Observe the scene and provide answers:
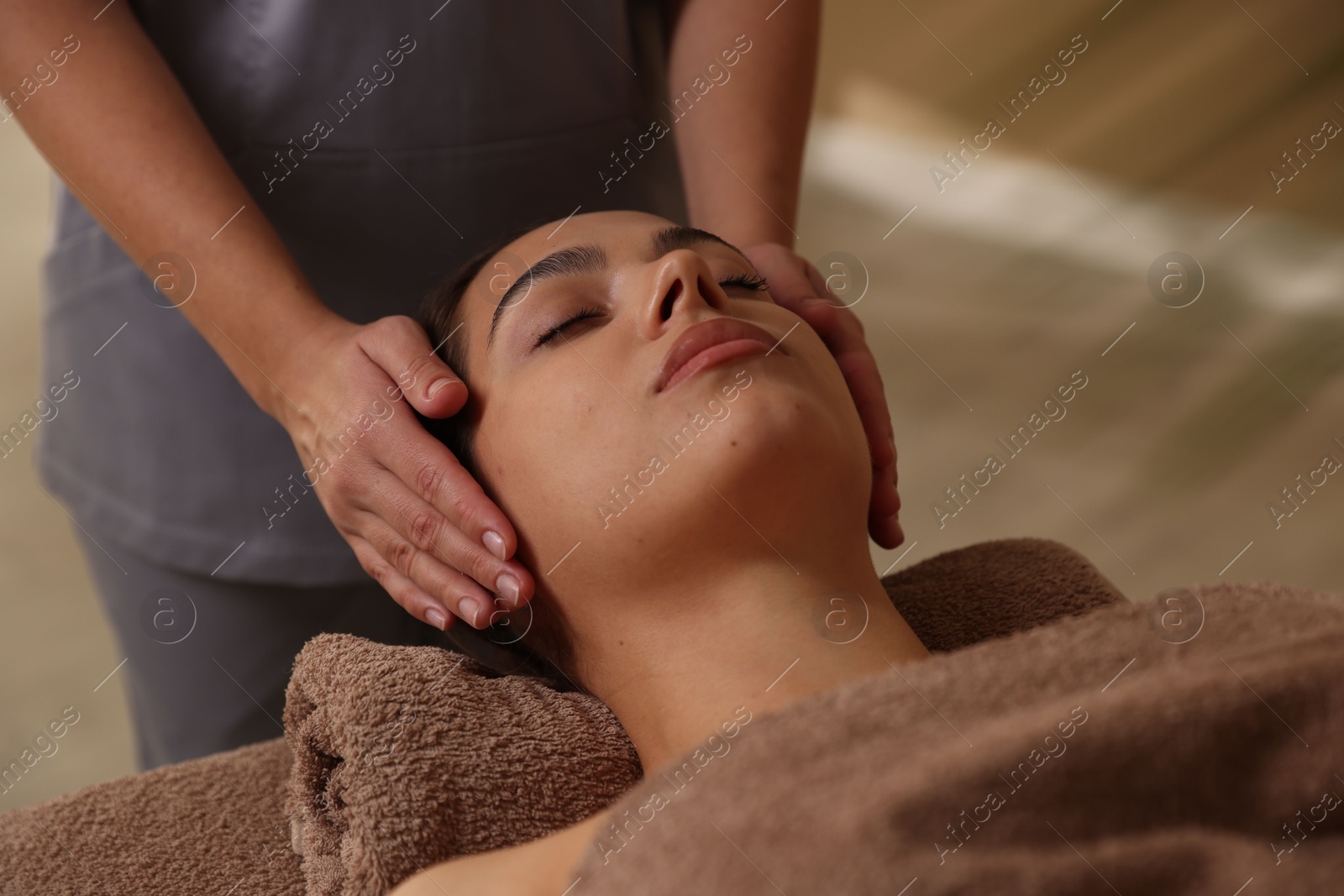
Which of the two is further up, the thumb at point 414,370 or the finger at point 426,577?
the thumb at point 414,370

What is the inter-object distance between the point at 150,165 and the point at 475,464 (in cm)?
43

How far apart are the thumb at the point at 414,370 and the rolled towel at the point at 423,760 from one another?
226 mm

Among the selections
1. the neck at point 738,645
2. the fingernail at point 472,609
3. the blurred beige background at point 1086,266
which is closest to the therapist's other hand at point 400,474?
the fingernail at point 472,609

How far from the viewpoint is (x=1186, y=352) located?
104 inches

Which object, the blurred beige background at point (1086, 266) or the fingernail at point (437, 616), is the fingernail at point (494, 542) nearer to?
the fingernail at point (437, 616)

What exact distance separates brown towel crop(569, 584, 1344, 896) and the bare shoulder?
0.08 metres

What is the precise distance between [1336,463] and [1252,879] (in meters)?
2.00

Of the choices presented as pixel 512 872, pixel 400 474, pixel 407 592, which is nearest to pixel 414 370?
pixel 400 474

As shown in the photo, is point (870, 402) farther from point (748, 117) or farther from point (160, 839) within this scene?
point (160, 839)

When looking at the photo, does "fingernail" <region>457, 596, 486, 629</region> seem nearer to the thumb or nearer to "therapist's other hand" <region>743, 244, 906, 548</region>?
the thumb

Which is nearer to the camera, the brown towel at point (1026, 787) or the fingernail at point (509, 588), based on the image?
the brown towel at point (1026, 787)

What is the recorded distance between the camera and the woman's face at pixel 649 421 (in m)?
0.87

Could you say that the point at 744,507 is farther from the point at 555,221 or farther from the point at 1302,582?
the point at 1302,582

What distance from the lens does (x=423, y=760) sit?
0.84 metres
